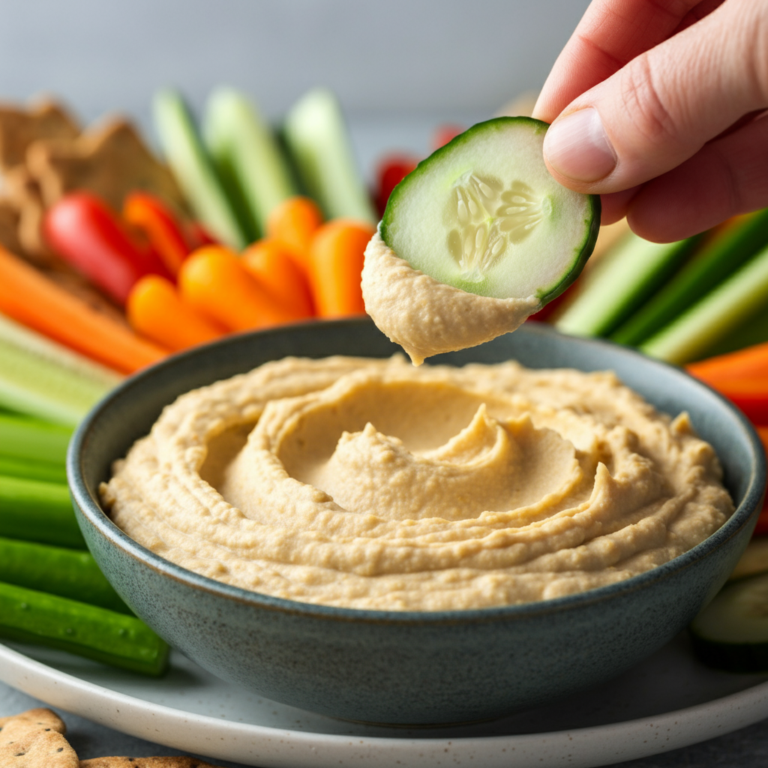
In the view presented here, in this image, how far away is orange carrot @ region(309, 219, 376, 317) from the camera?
4.54 metres

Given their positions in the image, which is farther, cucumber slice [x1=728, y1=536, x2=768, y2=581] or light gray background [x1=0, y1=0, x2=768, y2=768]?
light gray background [x1=0, y1=0, x2=768, y2=768]

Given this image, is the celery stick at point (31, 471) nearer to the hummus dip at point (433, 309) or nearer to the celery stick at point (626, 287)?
the hummus dip at point (433, 309)

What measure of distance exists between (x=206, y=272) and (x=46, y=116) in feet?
8.83

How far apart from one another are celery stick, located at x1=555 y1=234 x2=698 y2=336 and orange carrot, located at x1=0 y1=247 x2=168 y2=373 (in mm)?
1988

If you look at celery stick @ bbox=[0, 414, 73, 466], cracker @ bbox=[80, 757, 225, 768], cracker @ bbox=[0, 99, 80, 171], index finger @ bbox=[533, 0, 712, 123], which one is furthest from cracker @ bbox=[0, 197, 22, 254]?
cracker @ bbox=[80, 757, 225, 768]

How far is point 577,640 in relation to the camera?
2.22 meters

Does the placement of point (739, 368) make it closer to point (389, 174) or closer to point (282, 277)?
point (282, 277)

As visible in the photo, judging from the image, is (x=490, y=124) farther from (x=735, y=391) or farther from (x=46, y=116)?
(x=46, y=116)

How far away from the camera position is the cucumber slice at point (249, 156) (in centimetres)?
635

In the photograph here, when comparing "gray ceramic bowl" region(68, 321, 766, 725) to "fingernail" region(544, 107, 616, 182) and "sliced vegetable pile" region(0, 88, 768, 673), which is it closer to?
"sliced vegetable pile" region(0, 88, 768, 673)

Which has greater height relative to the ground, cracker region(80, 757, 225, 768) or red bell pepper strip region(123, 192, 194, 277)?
red bell pepper strip region(123, 192, 194, 277)

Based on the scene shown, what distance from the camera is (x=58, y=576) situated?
297 centimetres

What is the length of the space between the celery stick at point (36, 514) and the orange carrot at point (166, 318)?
147 centimetres

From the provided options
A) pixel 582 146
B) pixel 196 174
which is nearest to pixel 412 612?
pixel 582 146
